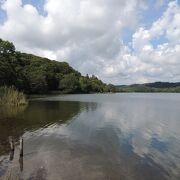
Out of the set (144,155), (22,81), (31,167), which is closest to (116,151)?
(144,155)

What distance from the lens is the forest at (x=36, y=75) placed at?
279 ft

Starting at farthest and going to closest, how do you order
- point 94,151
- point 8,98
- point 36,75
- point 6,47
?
point 36,75, point 6,47, point 8,98, point 94,151

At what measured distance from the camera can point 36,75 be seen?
117m

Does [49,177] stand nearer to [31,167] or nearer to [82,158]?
[31,167]

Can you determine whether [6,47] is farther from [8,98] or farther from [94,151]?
[94,151]

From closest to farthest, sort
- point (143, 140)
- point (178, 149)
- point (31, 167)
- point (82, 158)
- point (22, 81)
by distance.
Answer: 1. point (31, 167)
2. point (82, 158)
3. point (178, 149)
4. point (143, 140)
5. point (22, 81)

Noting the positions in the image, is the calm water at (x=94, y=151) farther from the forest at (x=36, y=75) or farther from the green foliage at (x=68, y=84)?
the green foliage at (x=68, y=84)

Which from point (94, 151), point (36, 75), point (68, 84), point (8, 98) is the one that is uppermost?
point (36, 75)

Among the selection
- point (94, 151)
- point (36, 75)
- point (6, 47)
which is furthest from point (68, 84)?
point (94, 151)

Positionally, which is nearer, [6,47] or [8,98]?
[8,98]

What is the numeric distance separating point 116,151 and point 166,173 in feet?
16.8

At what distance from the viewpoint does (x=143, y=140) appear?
927 inches

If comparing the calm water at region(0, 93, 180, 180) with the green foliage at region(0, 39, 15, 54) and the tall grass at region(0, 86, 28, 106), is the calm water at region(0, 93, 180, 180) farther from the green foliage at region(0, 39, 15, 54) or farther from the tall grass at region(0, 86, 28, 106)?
the green foliage at region(0, 39, 15, 54)

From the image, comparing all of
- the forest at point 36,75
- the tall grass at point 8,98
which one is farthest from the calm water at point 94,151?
the forest at point 36,75
